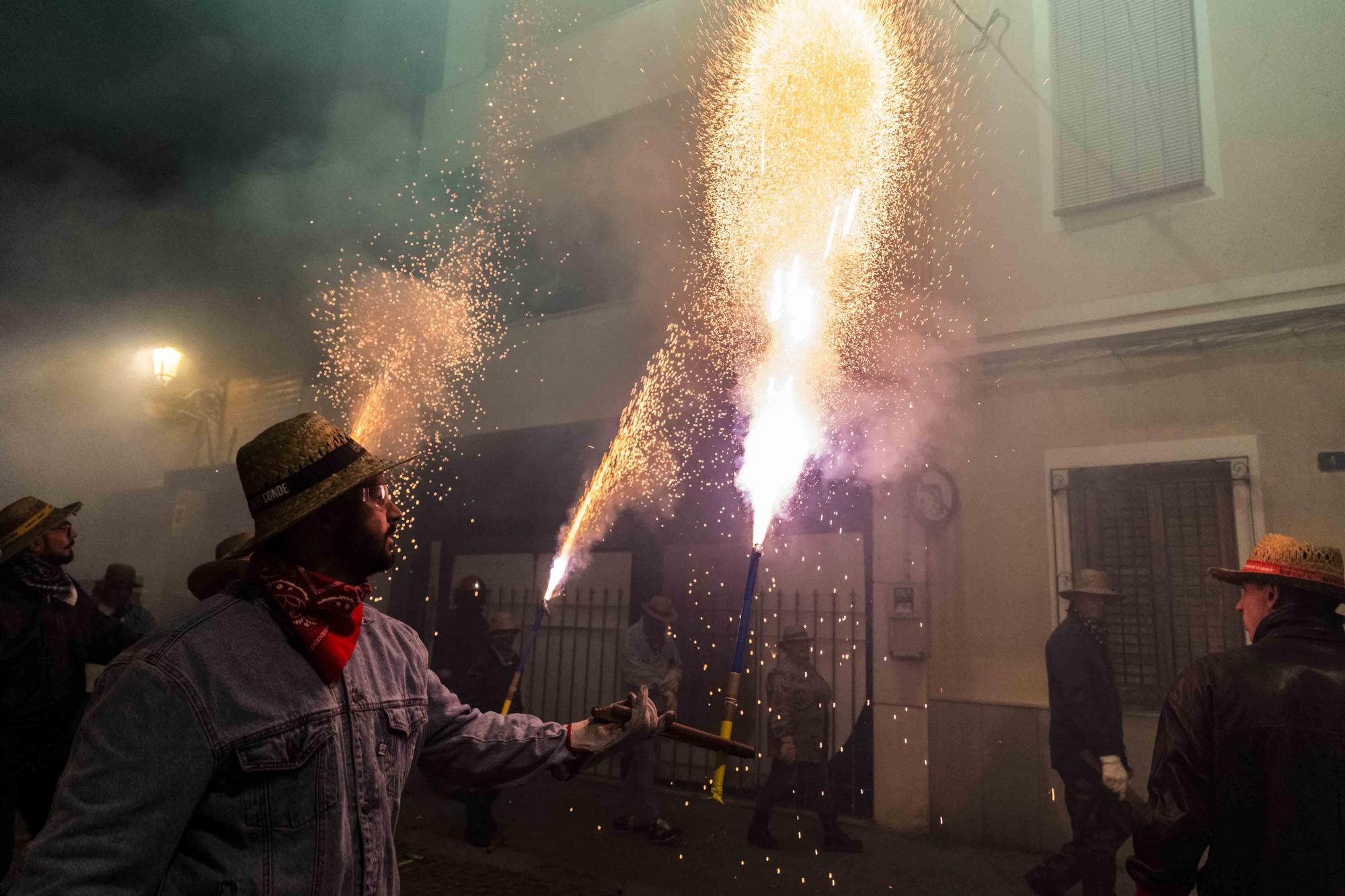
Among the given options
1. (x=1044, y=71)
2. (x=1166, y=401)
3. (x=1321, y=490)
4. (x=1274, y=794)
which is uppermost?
(x=1044, y=71)

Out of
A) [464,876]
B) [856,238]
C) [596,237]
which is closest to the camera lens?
[464,876]

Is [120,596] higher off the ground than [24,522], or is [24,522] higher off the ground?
[24,522]

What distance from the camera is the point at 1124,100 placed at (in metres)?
7.34

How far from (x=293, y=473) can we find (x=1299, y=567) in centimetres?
303

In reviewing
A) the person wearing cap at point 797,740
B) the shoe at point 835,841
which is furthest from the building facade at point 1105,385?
the person wearing cap at point 797,740

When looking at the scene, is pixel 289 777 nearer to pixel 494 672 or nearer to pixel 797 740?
pixel 797 740

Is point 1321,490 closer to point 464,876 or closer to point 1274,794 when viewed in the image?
point 1274,794

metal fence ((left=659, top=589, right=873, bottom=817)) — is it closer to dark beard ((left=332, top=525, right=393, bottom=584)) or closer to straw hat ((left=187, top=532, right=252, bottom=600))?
straw hat ((left=187, top=532, right=252, bottom=600))

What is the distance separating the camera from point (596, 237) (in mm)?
10344

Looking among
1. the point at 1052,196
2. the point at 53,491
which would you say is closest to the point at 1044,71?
the point at 1052,196

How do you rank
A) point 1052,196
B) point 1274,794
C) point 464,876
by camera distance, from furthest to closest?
point 1052,196
point 464,876
point 1274,794

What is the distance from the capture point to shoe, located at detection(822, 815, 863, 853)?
6617 millimetres

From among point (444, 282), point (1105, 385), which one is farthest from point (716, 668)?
point (444, 282)

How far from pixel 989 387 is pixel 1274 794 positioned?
17.1 feet
